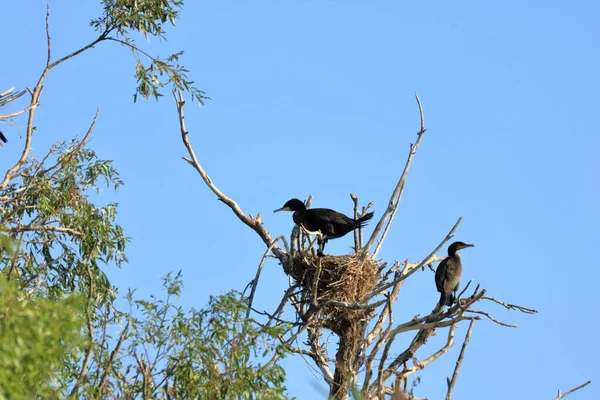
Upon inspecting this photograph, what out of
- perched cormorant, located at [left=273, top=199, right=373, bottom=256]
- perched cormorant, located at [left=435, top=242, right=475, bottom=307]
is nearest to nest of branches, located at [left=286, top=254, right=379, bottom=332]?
perched cormorant, located at [left=273, top=199, right=373, bottom=256]

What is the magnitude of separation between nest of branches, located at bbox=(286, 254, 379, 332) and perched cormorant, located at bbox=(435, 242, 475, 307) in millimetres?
877

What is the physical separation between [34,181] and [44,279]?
1349 mm

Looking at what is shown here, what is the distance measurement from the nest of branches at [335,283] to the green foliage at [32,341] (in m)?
5.84

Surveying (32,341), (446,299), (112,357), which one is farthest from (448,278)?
(32,341)

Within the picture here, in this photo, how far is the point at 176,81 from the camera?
15.0 metres

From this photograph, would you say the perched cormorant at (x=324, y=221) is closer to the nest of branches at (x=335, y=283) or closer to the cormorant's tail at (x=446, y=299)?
the nest of branches at (x=335, y=283)

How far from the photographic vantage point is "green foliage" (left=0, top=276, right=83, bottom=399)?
6.31 metres

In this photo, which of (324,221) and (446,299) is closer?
(446,299)

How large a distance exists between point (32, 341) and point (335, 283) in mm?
6868

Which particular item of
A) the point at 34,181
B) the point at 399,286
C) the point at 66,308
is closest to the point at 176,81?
the point at 34,181

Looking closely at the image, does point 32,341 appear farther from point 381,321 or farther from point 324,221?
point 381,321

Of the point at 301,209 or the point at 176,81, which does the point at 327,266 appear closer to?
the point at 301,209

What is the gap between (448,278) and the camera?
13461mm

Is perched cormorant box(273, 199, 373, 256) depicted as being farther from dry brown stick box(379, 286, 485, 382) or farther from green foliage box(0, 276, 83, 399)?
green foliage box(0, 276, 83, 399)
